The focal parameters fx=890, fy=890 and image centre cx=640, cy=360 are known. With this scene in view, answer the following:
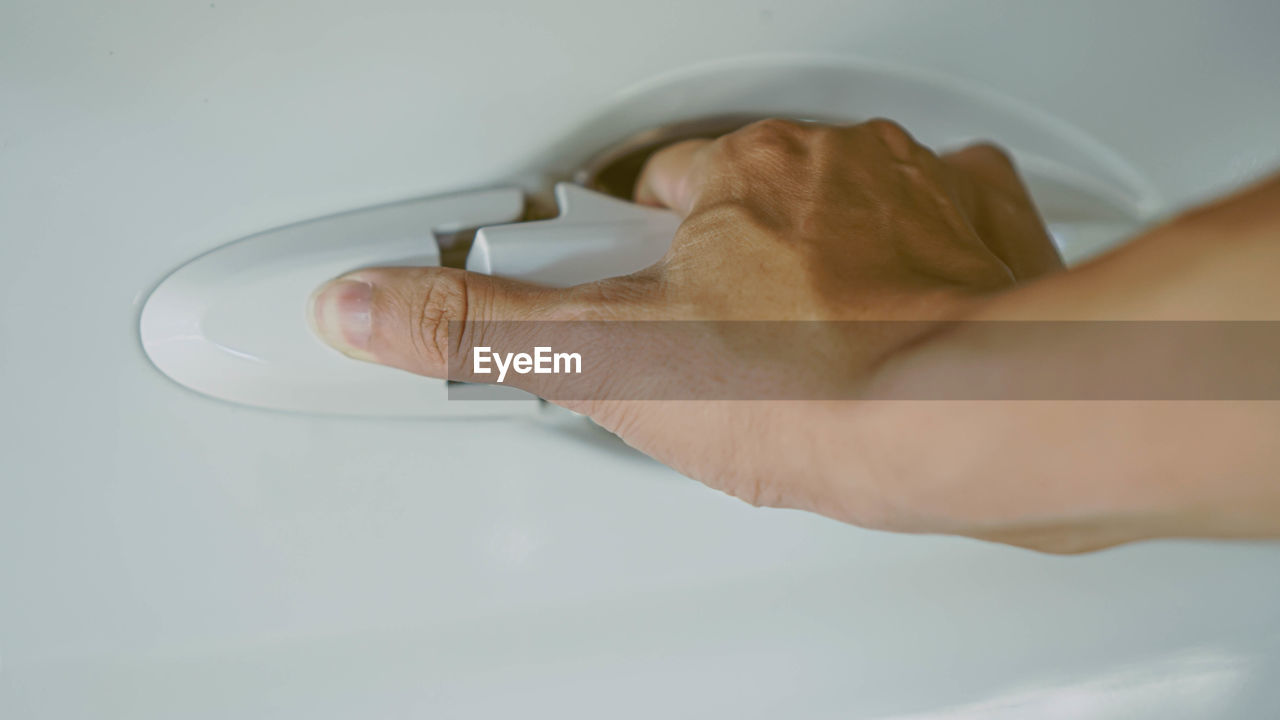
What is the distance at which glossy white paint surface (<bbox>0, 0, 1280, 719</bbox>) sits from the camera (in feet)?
1.26

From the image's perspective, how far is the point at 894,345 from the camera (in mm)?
339

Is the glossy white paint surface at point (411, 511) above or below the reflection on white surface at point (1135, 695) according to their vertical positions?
above

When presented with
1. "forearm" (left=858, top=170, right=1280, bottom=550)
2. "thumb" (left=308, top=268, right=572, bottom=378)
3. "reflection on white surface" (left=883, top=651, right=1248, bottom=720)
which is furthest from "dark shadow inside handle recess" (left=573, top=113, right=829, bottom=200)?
"reflection on white surface" (left=883, top=651, right=1248, bottom=720)

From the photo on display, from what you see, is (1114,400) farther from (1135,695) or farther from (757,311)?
(1135,695)

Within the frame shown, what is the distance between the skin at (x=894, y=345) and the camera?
0.88ft

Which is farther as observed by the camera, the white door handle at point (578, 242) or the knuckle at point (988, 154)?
the knuckle at point (988, 154)

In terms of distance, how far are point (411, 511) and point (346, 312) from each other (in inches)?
3.9

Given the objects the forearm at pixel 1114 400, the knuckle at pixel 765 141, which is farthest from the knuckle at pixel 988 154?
the forearm at pixel 1114 400

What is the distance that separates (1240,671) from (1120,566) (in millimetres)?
92

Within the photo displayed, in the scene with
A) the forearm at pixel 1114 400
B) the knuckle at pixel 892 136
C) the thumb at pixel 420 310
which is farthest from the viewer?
the knuckle at pixel 892 136

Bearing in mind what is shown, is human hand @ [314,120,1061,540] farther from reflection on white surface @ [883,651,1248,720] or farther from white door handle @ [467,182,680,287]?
reflection on white surface @ [883,651,1248,720]

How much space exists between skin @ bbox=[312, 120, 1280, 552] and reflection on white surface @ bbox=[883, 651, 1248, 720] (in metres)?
0.19

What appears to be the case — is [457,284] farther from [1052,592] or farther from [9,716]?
[1052,592]

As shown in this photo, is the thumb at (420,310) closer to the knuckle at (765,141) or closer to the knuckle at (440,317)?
the knuckle at (440,317)
